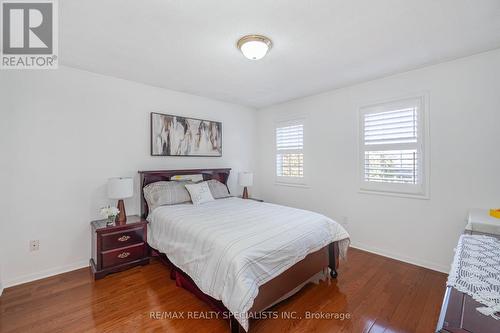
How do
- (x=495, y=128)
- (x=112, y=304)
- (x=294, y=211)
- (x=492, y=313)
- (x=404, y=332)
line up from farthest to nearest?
(x=294, y=211)
(x=495, y=128)
(x=112, y=304)
(x=404, y=332)
(x=492, y=313)

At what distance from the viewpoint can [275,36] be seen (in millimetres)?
2057

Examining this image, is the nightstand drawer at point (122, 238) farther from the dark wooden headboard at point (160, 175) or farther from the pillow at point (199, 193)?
the pillow at point (199, 193)

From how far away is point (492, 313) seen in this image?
2.52 feet

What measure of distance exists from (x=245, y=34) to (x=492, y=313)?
2311 millimetres

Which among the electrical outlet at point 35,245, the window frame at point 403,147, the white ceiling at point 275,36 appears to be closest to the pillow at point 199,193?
the white ceiling at point 275,36

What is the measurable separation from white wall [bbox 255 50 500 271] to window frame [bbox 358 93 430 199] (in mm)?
67

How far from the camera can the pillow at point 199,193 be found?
3.21 m

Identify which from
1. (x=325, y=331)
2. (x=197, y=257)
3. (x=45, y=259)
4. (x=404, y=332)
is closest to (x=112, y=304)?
(x=197, y=257)

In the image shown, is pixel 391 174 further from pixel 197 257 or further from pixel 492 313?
pixel 197 257

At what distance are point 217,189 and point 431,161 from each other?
295cm

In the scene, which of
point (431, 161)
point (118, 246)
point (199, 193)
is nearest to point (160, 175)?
point (199, 193)

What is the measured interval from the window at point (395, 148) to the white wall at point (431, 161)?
11 cm

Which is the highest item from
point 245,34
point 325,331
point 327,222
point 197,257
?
point 245,34

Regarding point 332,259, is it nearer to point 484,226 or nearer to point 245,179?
point 484,226
